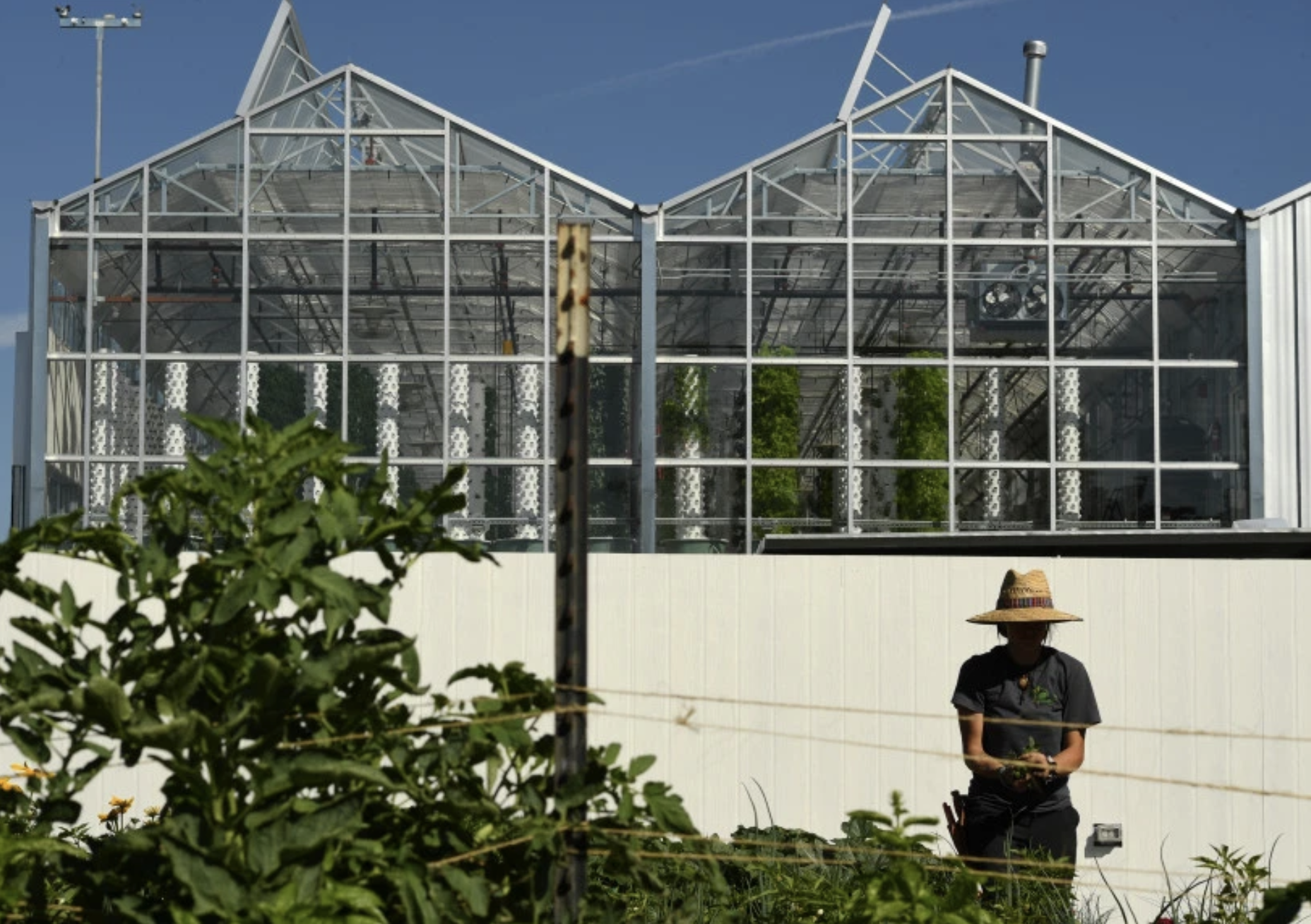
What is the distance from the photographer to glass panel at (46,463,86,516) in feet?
Result: 62.3

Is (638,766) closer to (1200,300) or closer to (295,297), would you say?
(295,297)

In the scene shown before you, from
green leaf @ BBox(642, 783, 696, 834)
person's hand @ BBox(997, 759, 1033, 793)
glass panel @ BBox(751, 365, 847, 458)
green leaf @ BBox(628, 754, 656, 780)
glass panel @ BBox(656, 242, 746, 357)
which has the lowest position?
person's hand @ BBox(997, 759, 1033, 793)

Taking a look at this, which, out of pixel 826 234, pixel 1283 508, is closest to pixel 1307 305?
pixel 1283 508

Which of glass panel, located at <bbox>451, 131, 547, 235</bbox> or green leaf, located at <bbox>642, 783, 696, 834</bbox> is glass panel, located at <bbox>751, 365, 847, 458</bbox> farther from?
green leaf, located at <bbox>642, 783, 696, 834</bbox>

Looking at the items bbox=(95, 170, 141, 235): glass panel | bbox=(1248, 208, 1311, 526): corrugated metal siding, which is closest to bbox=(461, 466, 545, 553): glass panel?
bbox=(95, 170, 141, 235): glass panel

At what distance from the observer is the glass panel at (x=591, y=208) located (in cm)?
1886

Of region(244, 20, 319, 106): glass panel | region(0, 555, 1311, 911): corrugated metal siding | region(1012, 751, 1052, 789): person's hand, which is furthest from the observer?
region(244, 20, 319, 106): glass panel

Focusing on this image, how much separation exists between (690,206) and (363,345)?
3812 mm

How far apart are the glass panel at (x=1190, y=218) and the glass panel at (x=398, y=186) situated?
7.69m

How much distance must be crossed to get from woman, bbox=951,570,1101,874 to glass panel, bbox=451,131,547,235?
13.5m

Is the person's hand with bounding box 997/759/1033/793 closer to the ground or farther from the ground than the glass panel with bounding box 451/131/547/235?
closer to the ground

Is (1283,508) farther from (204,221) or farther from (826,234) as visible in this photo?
(204,221)

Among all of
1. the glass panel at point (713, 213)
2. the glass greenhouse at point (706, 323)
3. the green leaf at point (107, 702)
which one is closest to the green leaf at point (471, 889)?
the green leaf at point (107, 702)

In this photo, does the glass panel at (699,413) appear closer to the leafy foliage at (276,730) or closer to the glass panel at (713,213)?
the glass panel at (713,213)
